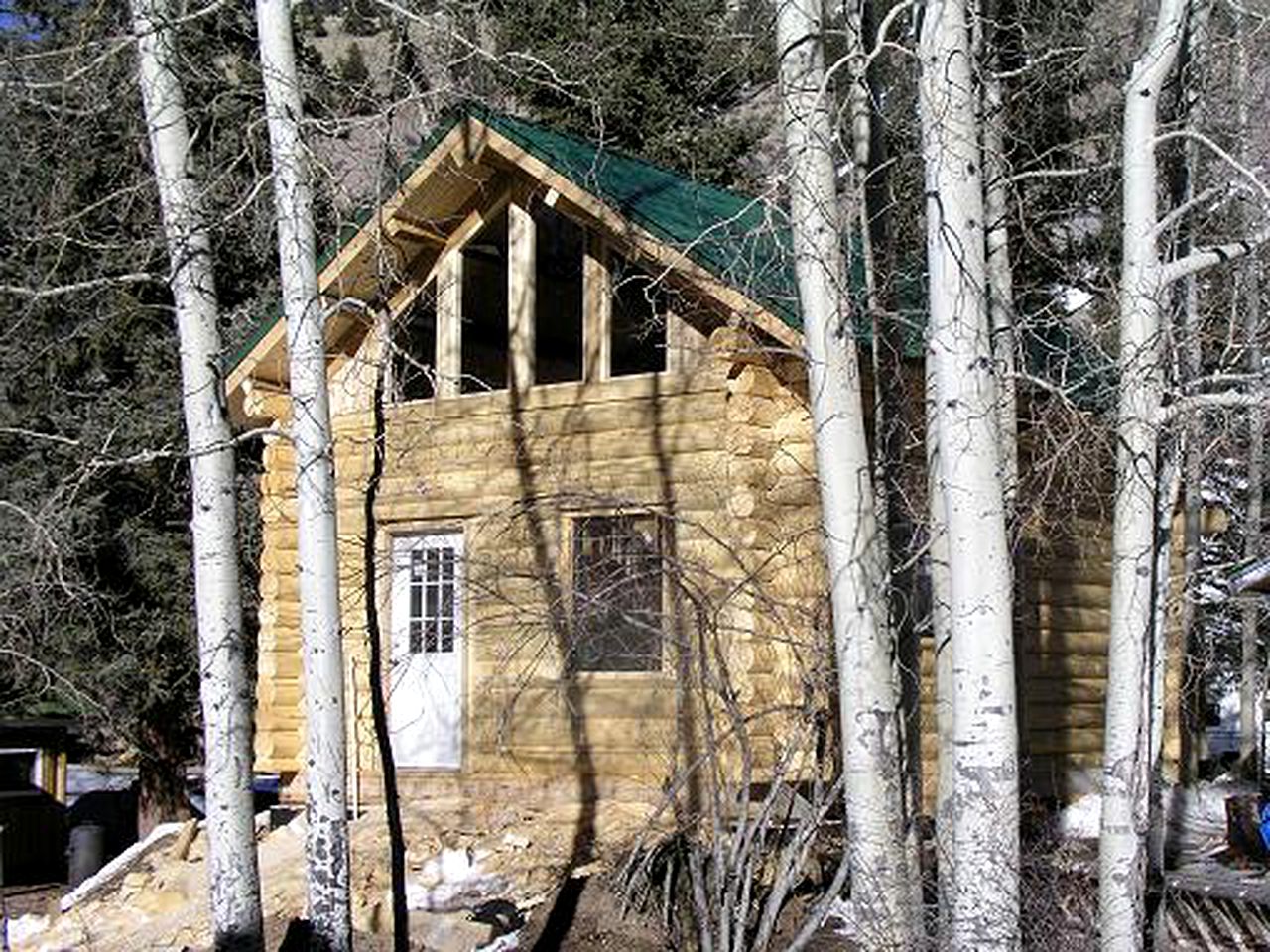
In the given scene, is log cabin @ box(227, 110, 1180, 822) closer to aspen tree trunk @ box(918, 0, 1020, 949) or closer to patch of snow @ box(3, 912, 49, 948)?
patch of snow @ box(3, 912, 49, 948)

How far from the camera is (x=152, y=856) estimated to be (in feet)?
51.4

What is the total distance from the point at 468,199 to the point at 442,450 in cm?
219

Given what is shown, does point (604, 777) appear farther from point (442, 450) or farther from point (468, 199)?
point (468, 199)

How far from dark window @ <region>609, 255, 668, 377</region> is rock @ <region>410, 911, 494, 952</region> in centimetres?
469

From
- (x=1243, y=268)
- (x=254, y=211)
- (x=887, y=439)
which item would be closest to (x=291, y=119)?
(x=254, y=211)

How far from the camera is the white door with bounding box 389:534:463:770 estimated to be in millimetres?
15234

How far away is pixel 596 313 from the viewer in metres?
14.8

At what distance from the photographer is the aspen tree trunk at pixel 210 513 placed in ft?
33.8

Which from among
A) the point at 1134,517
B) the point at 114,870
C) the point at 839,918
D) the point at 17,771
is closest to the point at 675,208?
the point at 839,918

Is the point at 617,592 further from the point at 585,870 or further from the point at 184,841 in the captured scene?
the point at 184,841

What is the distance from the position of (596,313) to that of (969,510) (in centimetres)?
659

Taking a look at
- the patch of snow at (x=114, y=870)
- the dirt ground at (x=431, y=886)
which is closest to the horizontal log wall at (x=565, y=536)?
the dirt ground at (x=431, y=886)

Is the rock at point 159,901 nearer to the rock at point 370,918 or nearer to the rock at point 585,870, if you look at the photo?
the rock at point 370,918

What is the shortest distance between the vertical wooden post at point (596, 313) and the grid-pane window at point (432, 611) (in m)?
1.97
